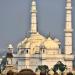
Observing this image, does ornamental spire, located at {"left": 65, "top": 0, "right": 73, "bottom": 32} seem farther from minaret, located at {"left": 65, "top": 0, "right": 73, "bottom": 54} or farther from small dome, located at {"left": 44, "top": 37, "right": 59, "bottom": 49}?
A: small dome, located at {"left": 44, "top": 37, "right": 59, "bottom": 49}

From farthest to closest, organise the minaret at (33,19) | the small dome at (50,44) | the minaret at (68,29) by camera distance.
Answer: the minaret at (33,19)
the small dome at (50,44)
the minaret at (68,29)

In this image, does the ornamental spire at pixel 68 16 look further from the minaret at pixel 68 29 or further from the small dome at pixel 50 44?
the small dome at pixel 50 44

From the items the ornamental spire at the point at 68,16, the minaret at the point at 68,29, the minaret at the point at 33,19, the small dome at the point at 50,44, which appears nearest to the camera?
the minaret at the point at 68,29

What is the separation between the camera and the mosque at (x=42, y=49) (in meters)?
62.2

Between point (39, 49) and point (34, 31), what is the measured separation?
3.32 m

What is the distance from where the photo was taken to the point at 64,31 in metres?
62.3

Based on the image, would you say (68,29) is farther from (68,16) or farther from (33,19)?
(33,19)

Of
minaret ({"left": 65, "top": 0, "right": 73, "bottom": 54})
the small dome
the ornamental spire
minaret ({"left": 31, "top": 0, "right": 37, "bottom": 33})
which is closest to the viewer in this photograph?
minaret ({"left": 65, "top": 0, "right": 73, "bottom": 54})

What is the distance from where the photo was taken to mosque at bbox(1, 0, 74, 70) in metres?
62.2

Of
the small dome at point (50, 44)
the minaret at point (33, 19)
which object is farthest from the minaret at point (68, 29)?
the minaret at point (33, 19)

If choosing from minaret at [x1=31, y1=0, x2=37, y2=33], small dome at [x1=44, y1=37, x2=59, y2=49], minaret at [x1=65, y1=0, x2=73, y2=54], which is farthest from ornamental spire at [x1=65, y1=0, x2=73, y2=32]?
minaret at [x1=31, y1=0, x2=37, y2=33]

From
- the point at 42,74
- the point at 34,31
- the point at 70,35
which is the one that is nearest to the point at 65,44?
the point at 70,35

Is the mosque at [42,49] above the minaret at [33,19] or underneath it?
underneath

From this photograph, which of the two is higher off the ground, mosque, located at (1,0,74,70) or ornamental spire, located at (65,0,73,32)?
ornamental spire, located at (65,0,73,32)
